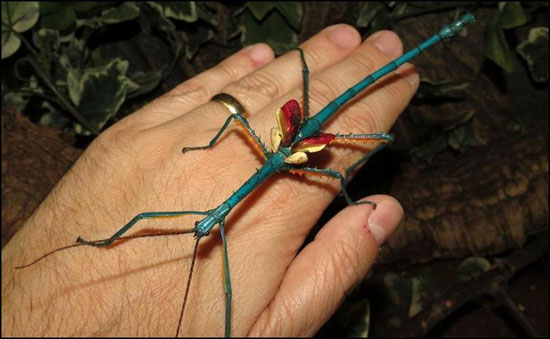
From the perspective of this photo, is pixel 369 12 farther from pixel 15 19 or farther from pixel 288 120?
pixel 15 19

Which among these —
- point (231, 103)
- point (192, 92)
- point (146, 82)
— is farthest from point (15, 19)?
point (231, 103)

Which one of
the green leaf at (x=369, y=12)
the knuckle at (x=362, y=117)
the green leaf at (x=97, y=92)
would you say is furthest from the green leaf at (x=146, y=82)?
the green leaf at (x=369, y=12)

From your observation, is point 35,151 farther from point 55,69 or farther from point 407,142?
point 407,142

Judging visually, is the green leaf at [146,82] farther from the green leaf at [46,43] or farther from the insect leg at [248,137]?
the insect leg at [248,137]

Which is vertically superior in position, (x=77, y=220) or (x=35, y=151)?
(x=35, y=151)

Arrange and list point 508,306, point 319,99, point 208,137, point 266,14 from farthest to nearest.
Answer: point 266,14, point 508,306, point 319,99, point 208,137

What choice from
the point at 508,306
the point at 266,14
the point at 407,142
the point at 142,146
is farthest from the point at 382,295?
the point at 266,14

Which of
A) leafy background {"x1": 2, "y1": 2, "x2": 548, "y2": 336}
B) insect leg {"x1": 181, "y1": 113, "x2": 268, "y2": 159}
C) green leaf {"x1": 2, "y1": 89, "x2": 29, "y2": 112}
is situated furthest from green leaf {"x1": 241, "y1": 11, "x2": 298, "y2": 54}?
green leaf {"x1": 2, "y1": 89, "x2": 29, "y2": 112}
